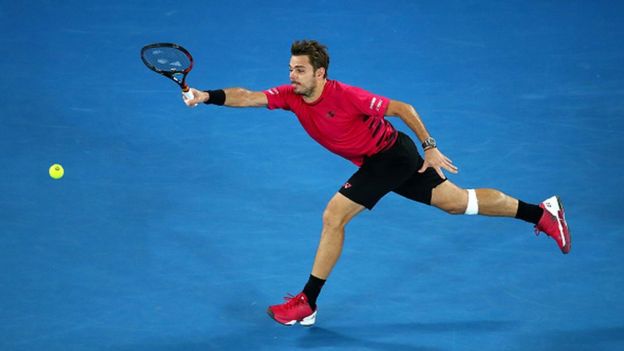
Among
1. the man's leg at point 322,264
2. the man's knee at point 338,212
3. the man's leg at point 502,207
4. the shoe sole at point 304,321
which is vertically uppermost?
the man's leg at point 502,207

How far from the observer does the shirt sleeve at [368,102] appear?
24.0 feet

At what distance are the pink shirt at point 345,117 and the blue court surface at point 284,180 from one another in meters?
1.13

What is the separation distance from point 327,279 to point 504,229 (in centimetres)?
170

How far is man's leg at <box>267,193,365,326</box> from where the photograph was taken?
7.43 m

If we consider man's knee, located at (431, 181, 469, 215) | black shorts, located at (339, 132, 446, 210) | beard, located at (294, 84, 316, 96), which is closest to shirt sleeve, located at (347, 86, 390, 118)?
beard, located at (294, 84, 316, 96)

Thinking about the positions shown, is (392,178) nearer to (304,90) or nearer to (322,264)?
(322,264)

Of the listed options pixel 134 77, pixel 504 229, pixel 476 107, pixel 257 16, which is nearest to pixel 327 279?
pixel 504 229

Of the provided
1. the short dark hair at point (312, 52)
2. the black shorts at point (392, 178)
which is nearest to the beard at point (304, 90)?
the short dark hair at point (312, 52)

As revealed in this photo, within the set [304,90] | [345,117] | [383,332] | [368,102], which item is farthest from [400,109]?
[383,332]

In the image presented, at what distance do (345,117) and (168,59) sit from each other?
1.40m

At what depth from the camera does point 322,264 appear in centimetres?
744

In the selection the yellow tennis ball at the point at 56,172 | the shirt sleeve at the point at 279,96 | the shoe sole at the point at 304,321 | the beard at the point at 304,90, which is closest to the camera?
the beard at the point at 304,90

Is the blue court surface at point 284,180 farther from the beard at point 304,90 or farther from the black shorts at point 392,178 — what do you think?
the beard at point 304,90

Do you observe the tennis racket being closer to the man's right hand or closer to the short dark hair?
the man's right hand
